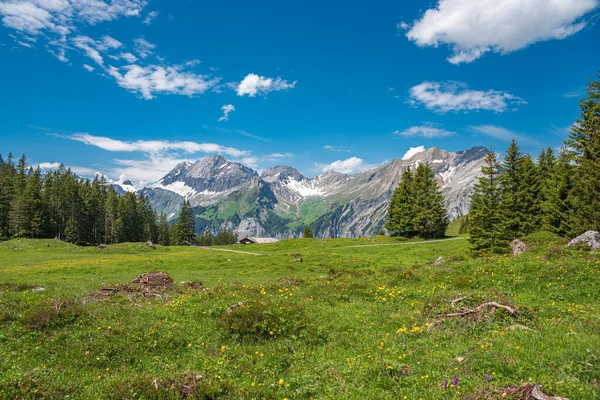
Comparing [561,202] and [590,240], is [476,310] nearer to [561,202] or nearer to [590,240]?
[590,240]

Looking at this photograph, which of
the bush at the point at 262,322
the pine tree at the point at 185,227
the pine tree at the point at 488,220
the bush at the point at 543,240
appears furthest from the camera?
the pine tree at the point at 185,227

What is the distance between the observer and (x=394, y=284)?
20.7m

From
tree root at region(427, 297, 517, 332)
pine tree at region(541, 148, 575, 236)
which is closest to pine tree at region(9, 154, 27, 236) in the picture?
tree root at region(427, 297, 517, 332)

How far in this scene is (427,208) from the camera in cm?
7119

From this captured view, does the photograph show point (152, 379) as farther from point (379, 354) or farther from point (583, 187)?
point (583, 187)

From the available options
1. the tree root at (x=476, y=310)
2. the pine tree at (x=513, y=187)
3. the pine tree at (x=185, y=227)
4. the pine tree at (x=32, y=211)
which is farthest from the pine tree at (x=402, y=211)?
the pine tree at (x=32, y=211)

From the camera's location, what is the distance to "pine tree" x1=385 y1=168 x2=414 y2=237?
240 feet

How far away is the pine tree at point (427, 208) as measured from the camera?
69.9 meters

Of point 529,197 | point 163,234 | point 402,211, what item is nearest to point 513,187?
point 529,197

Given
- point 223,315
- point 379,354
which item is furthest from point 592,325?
point 223,315

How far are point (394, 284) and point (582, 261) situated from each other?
1016 centimetres

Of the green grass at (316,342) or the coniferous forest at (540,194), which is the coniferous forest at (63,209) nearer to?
the green grass at (316,342)

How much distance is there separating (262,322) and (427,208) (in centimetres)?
6614

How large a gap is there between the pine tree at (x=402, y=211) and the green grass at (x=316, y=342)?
179 ft
